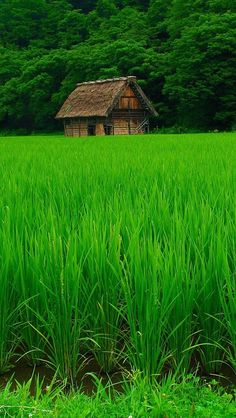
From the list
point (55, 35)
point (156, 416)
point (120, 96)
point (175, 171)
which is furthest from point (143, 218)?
point (55, 35)

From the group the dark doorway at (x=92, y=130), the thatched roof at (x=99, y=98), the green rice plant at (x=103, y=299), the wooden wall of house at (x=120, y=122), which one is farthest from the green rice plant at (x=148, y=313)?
the dark doorway at (x=92, y=130)

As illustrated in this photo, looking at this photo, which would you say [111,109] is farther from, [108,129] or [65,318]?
[65,318]

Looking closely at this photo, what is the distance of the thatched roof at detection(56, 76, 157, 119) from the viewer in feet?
98.4

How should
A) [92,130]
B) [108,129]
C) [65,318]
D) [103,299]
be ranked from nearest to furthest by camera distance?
[65,318] < [103,299] < [108,129] < [92,130]

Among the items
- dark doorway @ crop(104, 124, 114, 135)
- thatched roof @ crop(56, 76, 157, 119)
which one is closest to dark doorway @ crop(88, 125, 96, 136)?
thatched roof @ crop(56, 76, 157, 119)

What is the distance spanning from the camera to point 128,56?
117ft

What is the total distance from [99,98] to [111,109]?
1940mm

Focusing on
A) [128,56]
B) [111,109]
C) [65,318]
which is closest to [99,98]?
[111,109]

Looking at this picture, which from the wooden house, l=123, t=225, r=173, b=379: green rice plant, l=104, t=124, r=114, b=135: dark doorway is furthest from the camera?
l=104, t=124, r=114, b=135: dark doorway

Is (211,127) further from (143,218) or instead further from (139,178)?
→ (143,218)

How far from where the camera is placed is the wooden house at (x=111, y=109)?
3041 centimetres

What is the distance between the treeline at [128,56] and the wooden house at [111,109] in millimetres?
1998

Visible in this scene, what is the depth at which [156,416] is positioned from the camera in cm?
136

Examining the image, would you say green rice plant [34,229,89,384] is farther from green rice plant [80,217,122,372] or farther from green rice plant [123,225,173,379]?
green rice plant [123,225,173,379]
